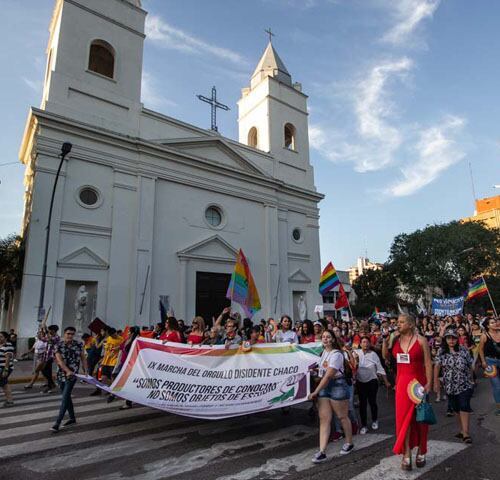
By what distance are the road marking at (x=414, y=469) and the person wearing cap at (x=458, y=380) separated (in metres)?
0.39

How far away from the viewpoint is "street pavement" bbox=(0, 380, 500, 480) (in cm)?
421

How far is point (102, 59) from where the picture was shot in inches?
846

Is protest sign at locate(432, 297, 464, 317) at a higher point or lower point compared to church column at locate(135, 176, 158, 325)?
lower

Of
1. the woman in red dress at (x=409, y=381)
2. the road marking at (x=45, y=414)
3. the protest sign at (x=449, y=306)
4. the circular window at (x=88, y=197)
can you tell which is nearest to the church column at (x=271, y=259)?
the protest sign at (x=449, y=306)

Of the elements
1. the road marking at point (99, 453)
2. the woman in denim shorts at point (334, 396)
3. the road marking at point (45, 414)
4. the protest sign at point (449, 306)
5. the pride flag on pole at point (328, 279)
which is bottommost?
the road marking at point (99, 453)

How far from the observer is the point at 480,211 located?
89.7m

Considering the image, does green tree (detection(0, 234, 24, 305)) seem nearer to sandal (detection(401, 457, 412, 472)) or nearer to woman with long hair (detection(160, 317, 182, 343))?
woman with long hair (detection(160, 317, 182, 343))

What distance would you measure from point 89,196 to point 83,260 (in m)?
3.22

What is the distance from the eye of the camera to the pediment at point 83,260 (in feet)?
55.6

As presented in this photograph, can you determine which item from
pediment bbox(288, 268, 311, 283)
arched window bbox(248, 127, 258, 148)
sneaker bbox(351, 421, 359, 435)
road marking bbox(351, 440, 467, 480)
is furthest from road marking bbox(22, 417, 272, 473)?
arched window bbox(248, 127, 258, 148)

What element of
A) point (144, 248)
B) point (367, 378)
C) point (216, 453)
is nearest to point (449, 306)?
point (144, 248)

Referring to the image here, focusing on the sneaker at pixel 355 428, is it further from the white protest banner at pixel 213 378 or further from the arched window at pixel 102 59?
the arched window at pixel 102 59

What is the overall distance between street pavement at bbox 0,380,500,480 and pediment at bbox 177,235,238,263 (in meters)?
13.8

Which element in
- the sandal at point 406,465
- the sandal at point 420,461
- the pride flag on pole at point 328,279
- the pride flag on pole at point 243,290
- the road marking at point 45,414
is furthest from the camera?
the pride flag on pole at point 328,279
